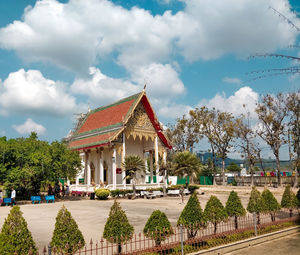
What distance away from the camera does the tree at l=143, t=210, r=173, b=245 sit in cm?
704

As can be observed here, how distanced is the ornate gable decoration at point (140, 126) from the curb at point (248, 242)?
21913 millimetres

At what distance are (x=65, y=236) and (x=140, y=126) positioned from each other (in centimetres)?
2592

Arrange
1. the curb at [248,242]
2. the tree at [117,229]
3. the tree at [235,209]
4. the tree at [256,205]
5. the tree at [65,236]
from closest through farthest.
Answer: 1. the tree at [65,236]
2. the tree at [117,229]
3. the curb at [248,242]
4. the tree at [235,209]
5. the tree at [256,205]

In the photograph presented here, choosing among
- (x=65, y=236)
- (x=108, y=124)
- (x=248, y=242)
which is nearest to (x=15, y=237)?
(x=65, y=236)

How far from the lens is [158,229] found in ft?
23.1

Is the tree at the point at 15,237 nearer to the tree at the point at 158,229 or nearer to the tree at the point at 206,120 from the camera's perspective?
the tree at the point at 158,229

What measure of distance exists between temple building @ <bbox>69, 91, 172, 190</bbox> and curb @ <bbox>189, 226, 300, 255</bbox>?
19495 millimetres

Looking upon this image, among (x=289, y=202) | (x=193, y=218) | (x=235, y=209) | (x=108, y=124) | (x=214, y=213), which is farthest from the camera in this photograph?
(x=108, y=124)

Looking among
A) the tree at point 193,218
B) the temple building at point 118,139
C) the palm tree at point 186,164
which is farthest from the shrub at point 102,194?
the tree at point 193,218

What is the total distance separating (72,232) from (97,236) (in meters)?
3.90

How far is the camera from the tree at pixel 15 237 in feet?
16.9

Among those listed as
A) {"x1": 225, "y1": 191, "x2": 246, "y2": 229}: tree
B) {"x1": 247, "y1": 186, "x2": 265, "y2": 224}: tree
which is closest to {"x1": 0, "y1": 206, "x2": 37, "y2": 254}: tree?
{"x1": 225, "y1": 191, "x2": 246, "y2": 229}: tree

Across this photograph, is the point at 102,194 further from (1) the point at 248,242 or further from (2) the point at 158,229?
(2) the point at 158,229

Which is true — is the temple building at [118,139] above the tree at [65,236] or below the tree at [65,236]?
above
